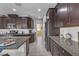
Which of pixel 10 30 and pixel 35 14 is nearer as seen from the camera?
pixel 10 30

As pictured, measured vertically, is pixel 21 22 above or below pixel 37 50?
above

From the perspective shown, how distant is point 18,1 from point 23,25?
0.85 meters

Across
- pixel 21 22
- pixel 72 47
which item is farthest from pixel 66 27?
pixel 21 22

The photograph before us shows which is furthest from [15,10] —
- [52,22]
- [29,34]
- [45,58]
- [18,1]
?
[52,22]

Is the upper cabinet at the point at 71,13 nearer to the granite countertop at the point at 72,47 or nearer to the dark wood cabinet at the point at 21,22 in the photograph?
the granite countertop at the point at 72,47

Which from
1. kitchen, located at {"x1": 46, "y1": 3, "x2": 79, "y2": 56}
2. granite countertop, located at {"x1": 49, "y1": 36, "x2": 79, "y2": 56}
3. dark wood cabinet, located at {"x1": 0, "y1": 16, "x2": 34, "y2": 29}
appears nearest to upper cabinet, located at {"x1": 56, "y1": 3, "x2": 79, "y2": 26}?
kitchen, located at {"x1": 46, "y1": 3, "x2": 79, "y2": 56}

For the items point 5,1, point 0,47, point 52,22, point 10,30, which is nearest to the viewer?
point 5,1

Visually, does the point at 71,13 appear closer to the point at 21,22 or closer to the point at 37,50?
the point at 21,22

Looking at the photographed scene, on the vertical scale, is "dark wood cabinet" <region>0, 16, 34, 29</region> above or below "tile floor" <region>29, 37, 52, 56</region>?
above

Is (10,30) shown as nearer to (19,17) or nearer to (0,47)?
(19,17)

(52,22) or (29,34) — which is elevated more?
(52,22)

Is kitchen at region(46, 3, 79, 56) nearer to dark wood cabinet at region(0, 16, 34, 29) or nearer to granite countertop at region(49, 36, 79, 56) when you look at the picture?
granite countertop at region(49, 36, 79, 56)

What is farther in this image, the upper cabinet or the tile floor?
the tile floor

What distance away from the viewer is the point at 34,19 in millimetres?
1656
